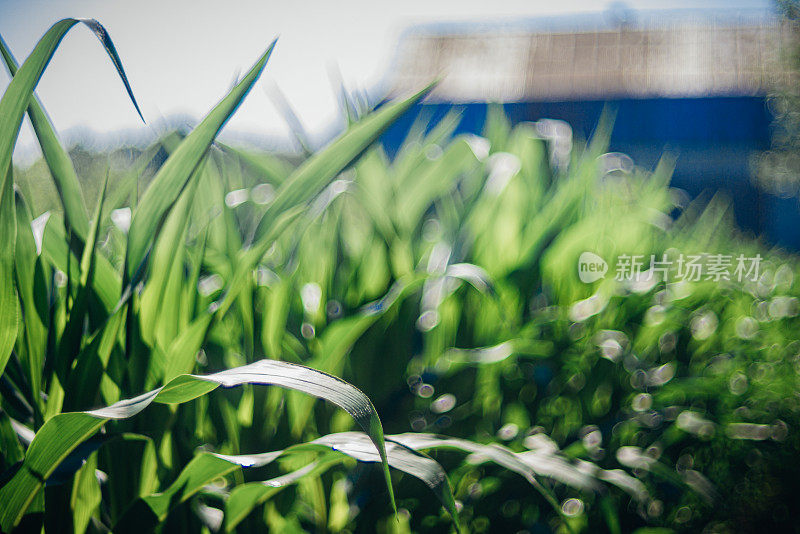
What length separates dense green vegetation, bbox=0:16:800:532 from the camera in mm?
310

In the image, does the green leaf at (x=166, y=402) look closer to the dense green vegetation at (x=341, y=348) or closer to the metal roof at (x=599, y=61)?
the dense green vegetation at (x=341, y=348)

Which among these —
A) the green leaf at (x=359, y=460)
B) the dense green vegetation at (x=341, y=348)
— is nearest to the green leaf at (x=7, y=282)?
the dense green vegetation at (x=341, y=348)

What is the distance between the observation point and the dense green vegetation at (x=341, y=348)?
31 centimetres

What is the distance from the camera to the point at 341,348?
38 cm

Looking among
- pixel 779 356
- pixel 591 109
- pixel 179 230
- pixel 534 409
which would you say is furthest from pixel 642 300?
pixel 591 109

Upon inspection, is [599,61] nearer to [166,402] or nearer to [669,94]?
[669,94]

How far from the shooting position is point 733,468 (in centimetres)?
106

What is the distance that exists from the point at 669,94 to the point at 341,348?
8.15m

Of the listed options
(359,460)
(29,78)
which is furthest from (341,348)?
(29,78)

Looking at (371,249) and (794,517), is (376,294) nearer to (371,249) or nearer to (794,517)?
(371,249)

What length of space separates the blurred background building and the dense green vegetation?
561 cm

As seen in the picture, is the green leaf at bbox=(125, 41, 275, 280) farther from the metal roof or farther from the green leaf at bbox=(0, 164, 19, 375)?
the metal roof

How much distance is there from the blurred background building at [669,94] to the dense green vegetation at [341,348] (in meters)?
5.61

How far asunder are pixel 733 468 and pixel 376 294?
2.93 feet
